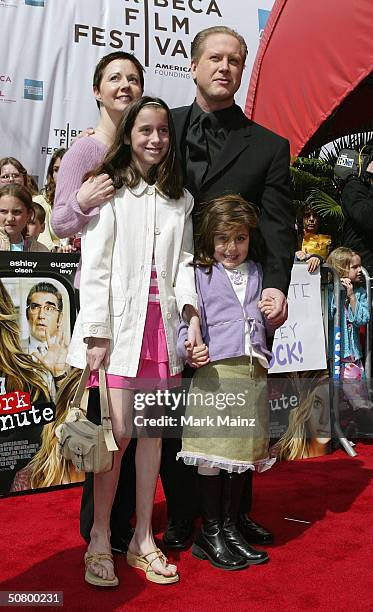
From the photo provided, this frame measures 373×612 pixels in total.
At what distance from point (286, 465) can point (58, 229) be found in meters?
2.40

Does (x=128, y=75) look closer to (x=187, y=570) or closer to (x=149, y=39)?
(x=187, y=570)

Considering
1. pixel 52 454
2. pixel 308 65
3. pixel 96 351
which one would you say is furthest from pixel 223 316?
pixel 308 65

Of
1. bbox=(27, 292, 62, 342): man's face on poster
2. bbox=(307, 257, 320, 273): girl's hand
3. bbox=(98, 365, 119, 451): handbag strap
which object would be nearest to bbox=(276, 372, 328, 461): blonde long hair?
bbox=(307, 257, 320, 273): girl's hand

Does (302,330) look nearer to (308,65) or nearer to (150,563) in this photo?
(150,563)

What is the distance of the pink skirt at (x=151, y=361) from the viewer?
106 inches

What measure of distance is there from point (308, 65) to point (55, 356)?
4972 millimetres

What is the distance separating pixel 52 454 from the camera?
13.0 feet

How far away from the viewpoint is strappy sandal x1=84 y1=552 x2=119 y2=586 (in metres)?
2.64

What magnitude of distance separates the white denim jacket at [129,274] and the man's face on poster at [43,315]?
119 centimetres

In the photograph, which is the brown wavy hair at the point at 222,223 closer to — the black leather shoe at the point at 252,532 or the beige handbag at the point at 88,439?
the beige handbag at the point at 88,439

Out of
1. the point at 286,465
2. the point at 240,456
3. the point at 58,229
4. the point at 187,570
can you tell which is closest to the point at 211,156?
the point at 58,229

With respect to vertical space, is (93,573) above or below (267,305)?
below

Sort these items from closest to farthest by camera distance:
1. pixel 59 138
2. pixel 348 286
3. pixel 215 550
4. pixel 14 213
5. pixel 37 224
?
pixel 215 550 < pixel 14 213 < pixel 348 286 < pixel 37 224 < pixel 59 138

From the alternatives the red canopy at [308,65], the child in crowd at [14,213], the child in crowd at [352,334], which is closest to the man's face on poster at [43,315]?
the child in crowd at [14,213]
